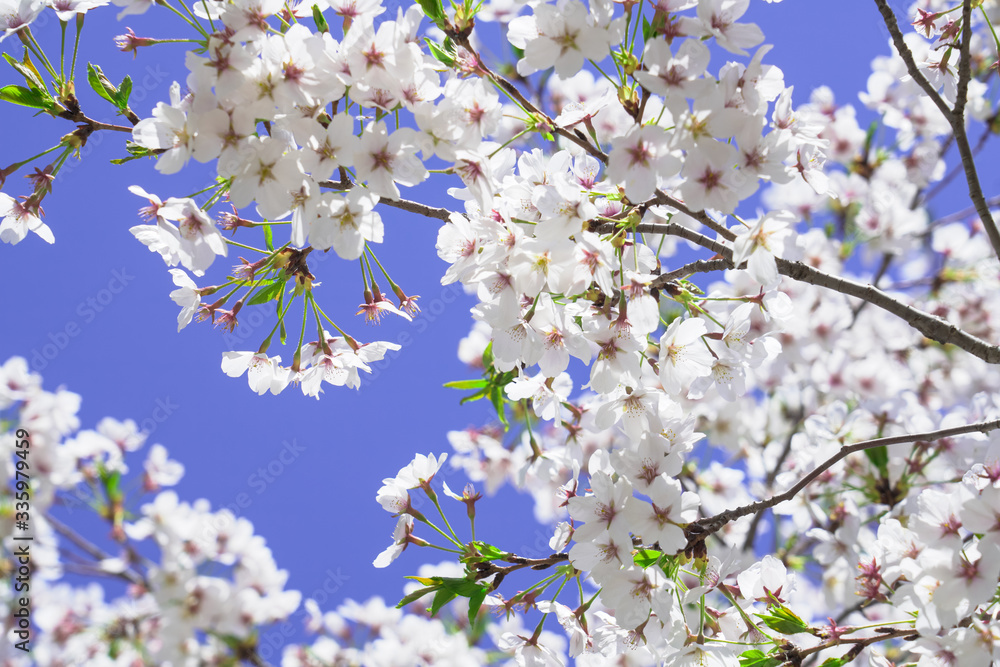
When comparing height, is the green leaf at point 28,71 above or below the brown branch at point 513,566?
above

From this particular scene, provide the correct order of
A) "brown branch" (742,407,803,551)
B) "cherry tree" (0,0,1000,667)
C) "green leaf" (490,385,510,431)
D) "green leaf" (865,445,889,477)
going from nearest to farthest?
"cherry tree" (0,0,1000,667) < "green leaf" (490,385,510,431) < "green leaf" (865,445,889,477) < "brown branch" (742,407,803,551)

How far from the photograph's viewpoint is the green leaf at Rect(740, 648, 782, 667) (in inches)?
69.6

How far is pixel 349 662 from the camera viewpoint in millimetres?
4945

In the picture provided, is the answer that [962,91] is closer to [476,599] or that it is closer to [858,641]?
[858,641]

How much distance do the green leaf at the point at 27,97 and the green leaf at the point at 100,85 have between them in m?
0.12

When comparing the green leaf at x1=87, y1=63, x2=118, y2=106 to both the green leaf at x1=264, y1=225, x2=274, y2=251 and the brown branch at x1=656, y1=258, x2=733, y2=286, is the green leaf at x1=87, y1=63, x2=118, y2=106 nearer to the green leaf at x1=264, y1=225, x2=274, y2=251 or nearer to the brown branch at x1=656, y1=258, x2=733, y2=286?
the green leaf at x1=264, y1=225, x2=274, y2=251

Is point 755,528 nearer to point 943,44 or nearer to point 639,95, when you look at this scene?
point 943,44

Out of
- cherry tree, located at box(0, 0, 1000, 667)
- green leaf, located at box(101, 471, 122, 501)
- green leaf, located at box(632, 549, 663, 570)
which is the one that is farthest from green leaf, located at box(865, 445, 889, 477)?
green leaf, located at box(101, 471, 122, 501)

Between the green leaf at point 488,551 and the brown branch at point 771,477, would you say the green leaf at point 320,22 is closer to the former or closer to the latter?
the green leaf at point 488,551

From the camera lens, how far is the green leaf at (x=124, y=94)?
1606mm

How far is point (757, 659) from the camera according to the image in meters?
1.79

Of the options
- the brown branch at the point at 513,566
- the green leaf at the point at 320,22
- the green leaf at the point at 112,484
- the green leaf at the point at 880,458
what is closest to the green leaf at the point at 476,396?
the brown branch at the point at 513,566

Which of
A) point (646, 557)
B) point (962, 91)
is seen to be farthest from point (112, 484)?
point (962, 91)

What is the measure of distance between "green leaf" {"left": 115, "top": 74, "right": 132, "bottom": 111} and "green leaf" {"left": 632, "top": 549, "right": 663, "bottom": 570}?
1.65m
